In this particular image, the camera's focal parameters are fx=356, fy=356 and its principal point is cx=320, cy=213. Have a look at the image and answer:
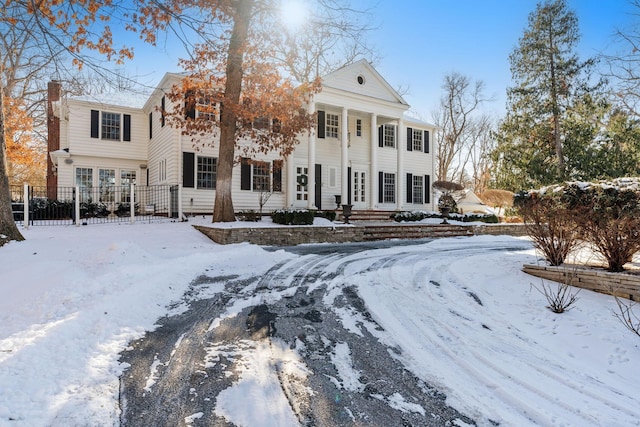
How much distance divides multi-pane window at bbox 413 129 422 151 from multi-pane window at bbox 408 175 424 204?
5.48 ft

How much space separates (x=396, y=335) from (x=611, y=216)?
3.92m

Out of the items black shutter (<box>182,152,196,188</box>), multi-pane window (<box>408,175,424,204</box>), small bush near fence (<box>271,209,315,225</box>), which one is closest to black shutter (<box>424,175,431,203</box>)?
multi-pane window (<box>408,175,424,204</box>)

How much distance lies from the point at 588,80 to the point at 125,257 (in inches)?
878

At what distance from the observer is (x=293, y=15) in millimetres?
9883

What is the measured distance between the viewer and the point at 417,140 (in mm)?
20531

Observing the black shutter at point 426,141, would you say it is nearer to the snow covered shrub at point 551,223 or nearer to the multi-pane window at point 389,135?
the multi-pane window at point 389,135

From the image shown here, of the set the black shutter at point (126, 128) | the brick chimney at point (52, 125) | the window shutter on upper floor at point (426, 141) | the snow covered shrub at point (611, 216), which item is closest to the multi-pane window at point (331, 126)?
the window shutter on upper floor at point (426, 141)

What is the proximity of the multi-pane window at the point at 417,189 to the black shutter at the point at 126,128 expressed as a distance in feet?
48.3

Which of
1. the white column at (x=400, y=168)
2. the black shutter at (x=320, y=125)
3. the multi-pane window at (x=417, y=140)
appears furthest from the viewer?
the multi-pane window at (x=417, y=140)

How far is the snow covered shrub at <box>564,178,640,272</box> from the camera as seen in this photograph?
16.2ft

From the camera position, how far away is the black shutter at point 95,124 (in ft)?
51.9

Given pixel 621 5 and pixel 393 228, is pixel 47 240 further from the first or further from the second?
pixel 621 5

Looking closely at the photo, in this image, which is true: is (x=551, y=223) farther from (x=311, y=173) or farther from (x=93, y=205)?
(x=93, y=205)

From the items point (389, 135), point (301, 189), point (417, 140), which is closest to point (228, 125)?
point (301, 189)
